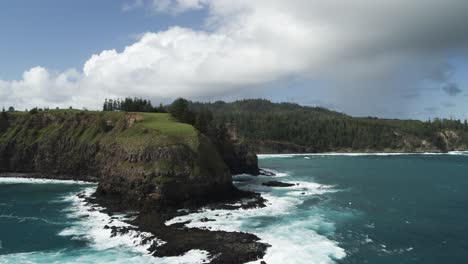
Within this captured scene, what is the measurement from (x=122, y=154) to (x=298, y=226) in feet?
144

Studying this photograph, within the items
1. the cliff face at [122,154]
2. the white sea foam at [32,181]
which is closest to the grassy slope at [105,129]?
the cliff face at [122,154]

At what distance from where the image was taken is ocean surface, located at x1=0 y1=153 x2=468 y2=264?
43750mm

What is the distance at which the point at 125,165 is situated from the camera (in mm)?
76812

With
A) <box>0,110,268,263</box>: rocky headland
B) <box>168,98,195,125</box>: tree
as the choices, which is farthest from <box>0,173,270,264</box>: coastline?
<box>168,98,195,125</box>: tree

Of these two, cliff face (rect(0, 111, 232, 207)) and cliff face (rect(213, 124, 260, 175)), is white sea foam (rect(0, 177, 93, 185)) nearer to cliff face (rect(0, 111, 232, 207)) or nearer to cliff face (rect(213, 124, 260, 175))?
cliff face (rect(0, 111, 232, 207))

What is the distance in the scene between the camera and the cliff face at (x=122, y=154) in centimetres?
6981

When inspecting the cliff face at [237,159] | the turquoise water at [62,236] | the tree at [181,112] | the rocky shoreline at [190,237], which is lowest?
the turquoise water at [62,236]

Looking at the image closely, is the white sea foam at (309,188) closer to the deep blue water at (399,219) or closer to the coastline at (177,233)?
the deep blue water at (399,219)

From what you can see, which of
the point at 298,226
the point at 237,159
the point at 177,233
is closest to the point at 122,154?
the point at 177,233

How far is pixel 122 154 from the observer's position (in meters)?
82.9

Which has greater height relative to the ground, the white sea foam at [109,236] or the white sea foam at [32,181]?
the white sea foam at [32,181]

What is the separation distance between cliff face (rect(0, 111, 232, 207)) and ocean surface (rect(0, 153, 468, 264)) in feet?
25.8

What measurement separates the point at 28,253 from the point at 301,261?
104 feet

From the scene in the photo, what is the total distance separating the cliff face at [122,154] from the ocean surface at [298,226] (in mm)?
7857
